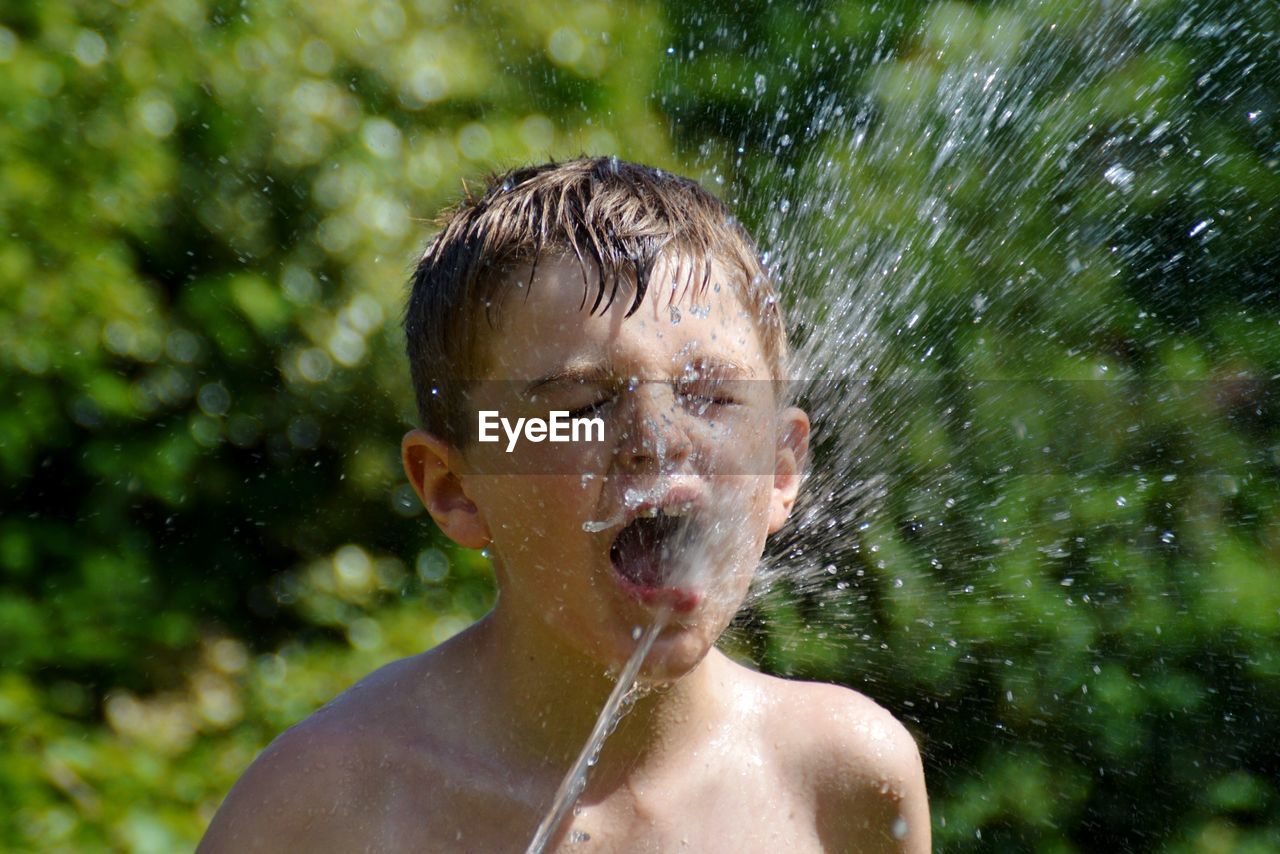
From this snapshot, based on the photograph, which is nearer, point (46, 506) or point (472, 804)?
point (472, 804)

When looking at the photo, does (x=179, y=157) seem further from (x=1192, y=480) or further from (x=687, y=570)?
(x=1192, y=480)

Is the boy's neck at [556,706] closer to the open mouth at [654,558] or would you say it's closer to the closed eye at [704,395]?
the open mouth at [654,558]

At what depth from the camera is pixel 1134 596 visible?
2781 mm

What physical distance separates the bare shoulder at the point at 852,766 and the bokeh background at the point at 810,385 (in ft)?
2.76

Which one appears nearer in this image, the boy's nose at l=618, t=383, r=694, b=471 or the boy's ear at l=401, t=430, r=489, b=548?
the boy's nose at l=618, t=383, r=694, b=471

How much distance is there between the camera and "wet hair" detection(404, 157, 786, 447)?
5.57 feet

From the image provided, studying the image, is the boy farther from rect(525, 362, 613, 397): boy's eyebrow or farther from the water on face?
the water on face

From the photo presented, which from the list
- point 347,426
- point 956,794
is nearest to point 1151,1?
point 956,794

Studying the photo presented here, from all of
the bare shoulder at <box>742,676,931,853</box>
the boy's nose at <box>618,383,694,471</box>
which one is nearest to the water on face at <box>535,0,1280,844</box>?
the bare shoulder at <box>742,676,931,853</box>

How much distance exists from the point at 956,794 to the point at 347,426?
1440 mm

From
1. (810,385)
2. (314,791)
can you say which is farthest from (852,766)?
(810,385)

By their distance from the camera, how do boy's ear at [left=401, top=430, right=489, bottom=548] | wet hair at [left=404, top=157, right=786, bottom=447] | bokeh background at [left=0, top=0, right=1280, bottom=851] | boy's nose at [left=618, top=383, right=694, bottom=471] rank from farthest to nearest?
1. bokeh background at [left=0, top=0, right=1280, bottom=851]
2. boy's ear at [left=401, top=430, right=489, bottom=548]
3. wet hair at [left=404, top=157, right=786, bottom=447]
4. boy's nose at [left=618, top=383, right=694, bottom=471]

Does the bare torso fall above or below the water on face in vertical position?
below

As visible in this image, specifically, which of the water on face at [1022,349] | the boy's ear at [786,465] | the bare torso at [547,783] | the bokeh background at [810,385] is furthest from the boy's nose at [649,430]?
the bokeh background at [810,385]
